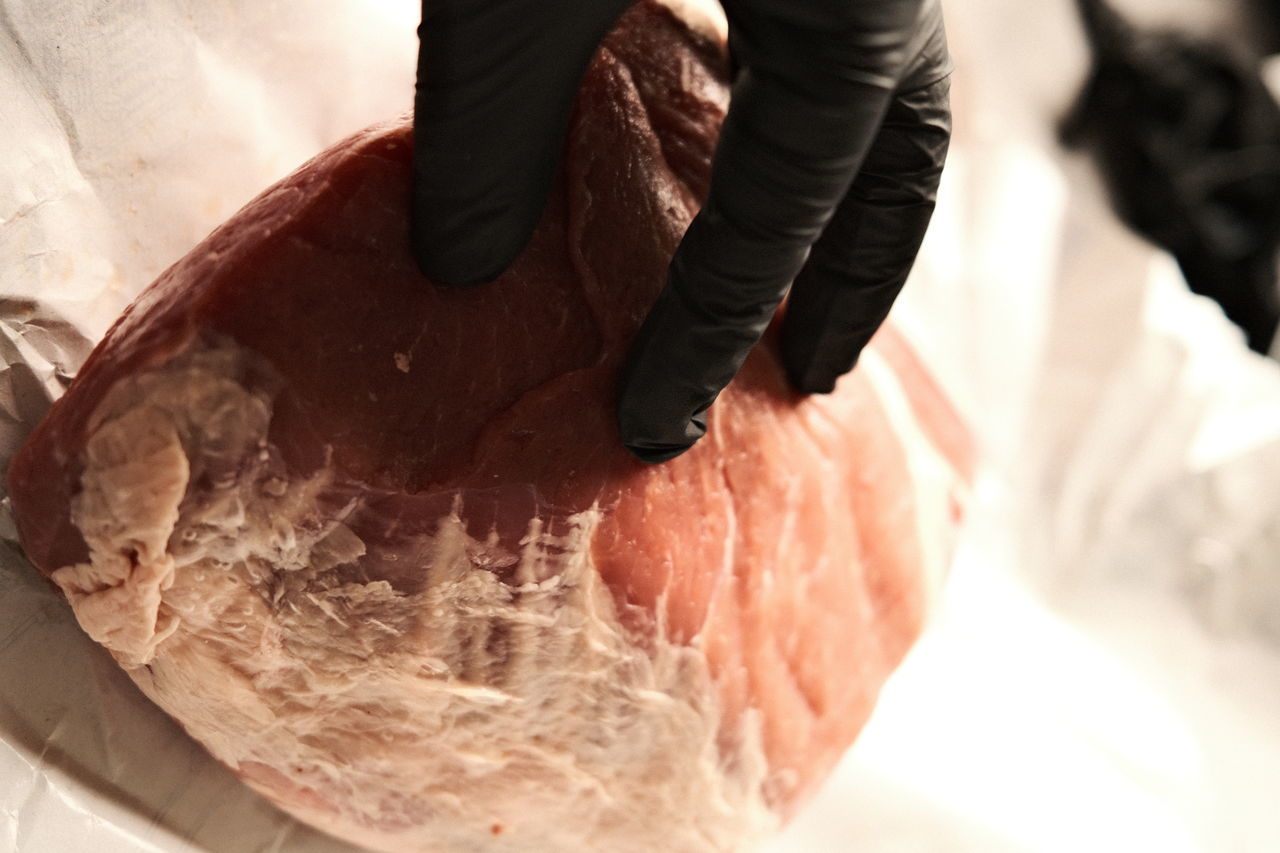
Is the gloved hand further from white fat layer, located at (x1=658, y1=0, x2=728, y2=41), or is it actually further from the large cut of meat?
white fat layer, located at (x1=658, y1=0, x2=728, y2=41)

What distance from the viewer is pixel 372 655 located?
2.83 feet

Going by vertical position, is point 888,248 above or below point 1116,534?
above

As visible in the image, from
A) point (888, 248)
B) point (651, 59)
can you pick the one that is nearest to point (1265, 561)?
point (888, 248)

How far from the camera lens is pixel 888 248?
91 cm

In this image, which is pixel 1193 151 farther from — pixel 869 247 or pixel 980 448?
pixel 869 247

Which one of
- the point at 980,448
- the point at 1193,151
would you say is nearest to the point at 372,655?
the point at 980,448

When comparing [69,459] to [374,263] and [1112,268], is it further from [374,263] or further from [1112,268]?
[1112,268]

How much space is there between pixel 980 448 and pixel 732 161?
1.08 m

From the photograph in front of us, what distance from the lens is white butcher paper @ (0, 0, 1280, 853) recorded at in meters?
0.95

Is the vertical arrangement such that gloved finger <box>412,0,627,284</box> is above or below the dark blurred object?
above

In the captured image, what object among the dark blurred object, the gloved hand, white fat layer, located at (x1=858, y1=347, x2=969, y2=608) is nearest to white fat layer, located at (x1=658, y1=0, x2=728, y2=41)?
the gloved hand

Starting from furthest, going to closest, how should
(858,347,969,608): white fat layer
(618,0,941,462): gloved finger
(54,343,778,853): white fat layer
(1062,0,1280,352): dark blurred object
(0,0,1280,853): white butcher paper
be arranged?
(1062,0,1280,352): dark blurred object → (858,347,969,608): white fat layer → (0,0,1280,853): white butcher paper → (54,343,778,853): white fat layer → (618,0,941,462): gloved finger

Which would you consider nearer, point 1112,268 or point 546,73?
point 546,73

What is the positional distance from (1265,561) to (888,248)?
1.13 meters
